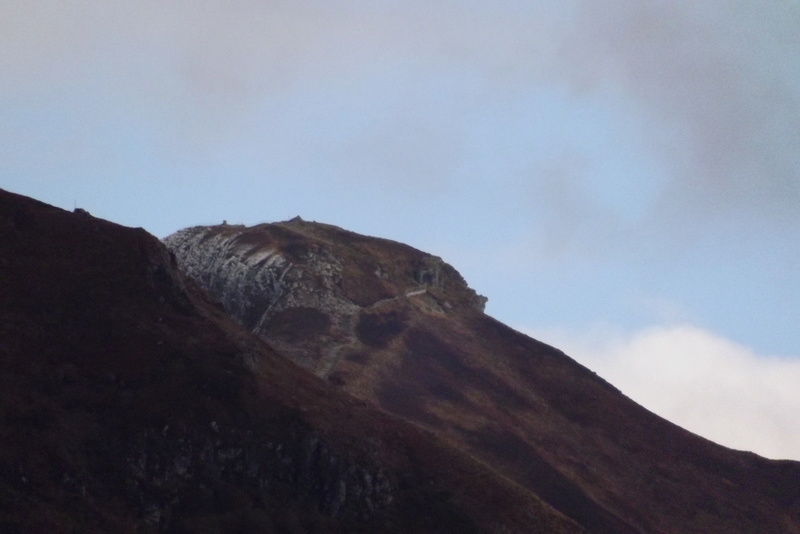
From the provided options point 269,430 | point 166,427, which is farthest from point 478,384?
point 166,427

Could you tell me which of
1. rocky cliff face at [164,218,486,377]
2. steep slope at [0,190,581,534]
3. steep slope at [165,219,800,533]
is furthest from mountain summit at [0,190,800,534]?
rocky cliff face at [164,218,486,377]

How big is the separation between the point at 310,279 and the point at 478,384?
25198 mm

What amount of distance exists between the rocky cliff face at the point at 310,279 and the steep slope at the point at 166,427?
33402 mm

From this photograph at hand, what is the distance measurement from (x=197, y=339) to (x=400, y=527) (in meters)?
19.6

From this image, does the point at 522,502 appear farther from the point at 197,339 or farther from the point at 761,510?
the point at 761,510

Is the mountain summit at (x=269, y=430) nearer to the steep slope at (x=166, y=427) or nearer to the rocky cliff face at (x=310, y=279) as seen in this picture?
the steep slope at (x=166, y=427)

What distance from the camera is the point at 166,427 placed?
239 feet

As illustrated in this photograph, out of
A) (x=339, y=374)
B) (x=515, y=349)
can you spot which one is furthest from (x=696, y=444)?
(x=339, y=374)

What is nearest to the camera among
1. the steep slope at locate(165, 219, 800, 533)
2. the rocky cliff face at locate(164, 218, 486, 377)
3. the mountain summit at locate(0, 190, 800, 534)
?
the mountain summit at locate(0, 190, 800, 534)

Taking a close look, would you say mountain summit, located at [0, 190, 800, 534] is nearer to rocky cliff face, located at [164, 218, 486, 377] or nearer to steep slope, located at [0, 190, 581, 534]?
steep slope, located at [0, 190, 581, 534]

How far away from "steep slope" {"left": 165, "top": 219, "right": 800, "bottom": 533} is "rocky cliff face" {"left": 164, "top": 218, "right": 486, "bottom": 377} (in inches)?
9.2

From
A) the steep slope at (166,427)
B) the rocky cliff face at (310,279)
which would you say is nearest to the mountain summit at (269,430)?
the steep slope at (166,427)

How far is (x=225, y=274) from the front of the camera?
5586 inches

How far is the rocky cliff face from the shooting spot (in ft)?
422
